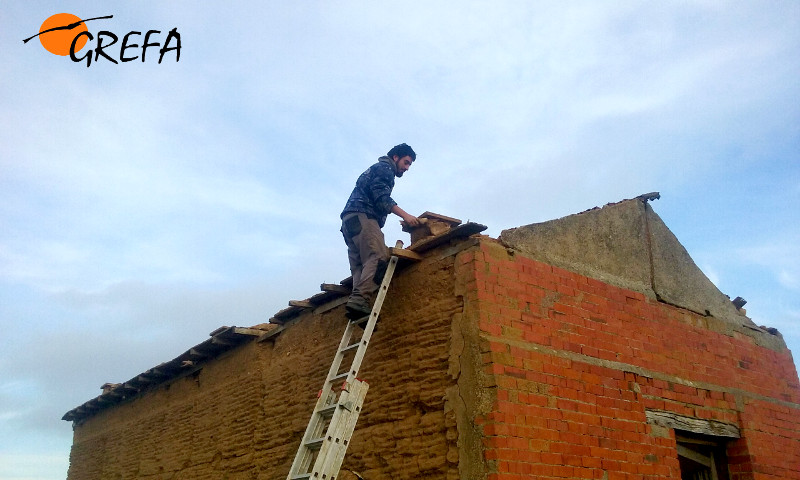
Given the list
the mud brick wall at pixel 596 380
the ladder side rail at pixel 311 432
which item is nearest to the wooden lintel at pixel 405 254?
the mud brick wall at pixel 596 380

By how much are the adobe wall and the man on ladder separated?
40cm

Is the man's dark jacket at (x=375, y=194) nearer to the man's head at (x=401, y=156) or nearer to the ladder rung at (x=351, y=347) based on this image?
the man's head at (x=401, y=156)

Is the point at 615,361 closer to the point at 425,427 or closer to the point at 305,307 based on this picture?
the point at 425,427

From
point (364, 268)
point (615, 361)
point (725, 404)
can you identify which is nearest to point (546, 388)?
point (615, 361)

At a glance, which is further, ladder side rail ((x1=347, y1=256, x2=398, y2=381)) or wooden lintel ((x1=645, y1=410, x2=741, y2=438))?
wooden lintel ((x1=645, y1=410, x2=741, y2=438))

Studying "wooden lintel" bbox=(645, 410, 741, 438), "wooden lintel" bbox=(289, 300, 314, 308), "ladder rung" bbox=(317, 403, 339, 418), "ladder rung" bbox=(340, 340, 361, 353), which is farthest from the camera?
"wooden lintel" bbox=(289, 300, 314, 308)

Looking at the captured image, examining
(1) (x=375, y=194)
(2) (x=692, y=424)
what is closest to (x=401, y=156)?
(1) (x=375, y=194)

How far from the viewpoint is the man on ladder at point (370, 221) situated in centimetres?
588

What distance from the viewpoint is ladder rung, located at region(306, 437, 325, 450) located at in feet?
15.9

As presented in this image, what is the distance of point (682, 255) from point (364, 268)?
4059 millimetres

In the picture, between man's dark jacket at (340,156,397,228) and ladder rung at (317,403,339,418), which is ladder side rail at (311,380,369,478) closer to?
ladder rung at (317,403,339,418)

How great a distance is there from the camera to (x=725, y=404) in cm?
680

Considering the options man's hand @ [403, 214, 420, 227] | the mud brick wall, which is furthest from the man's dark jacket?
the mud brick wall

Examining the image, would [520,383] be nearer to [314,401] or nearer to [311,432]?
[311,432]
